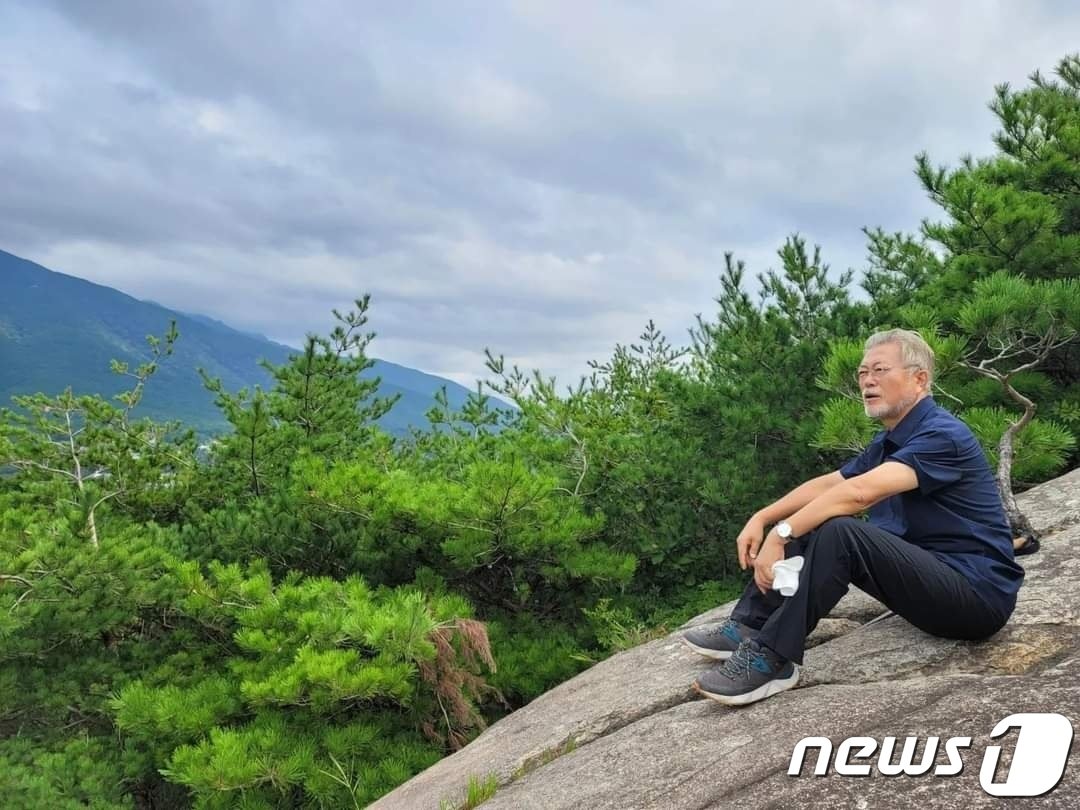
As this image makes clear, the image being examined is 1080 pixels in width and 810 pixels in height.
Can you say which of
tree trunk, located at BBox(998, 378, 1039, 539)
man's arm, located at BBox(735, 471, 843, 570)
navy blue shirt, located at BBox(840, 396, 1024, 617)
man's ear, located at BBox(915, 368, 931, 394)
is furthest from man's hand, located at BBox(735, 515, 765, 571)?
tree trunk, located at BBox(998, 378, 1039, 539)

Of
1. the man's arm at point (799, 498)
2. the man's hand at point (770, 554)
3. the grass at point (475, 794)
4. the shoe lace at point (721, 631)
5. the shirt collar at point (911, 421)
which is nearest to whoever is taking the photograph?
the man's hand at point (770, 554)

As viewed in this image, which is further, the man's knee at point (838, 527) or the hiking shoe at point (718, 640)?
the hiking shoe at point (718, 640)

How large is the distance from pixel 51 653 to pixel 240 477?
261 cm

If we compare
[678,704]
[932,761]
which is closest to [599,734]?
[678,704]

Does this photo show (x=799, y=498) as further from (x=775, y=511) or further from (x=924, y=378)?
(x=924, y=378)

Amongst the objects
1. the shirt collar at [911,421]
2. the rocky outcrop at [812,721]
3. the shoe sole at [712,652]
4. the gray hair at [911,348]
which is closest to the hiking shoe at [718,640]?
the shoe sole at [712,652]

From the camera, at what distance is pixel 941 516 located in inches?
118

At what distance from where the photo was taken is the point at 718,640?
3711 mm

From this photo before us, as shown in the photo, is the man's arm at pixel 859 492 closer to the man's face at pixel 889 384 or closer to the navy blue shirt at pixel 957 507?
the navy blue shirt at pixel 957 507

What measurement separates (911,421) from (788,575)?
0.93 meters

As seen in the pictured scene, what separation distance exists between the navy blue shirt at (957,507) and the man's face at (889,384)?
8cm

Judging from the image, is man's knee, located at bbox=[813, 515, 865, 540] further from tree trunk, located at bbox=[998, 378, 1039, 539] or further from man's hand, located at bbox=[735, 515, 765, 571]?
tree trunk, located at bbox=[998, 378, 1039, 539]

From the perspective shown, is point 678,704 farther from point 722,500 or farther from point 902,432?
point 722,500

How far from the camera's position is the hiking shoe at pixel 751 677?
300 centimetres
